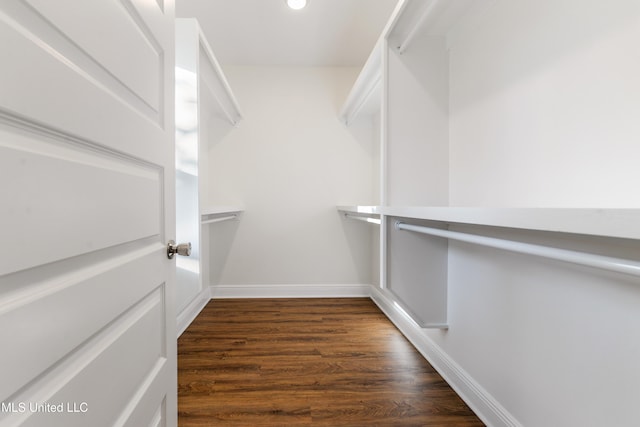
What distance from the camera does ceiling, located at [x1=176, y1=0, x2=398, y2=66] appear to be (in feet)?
6.74

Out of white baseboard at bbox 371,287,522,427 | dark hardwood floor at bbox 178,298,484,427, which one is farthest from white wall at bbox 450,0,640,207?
dark hardwood floor at bbox 178,298,484,427

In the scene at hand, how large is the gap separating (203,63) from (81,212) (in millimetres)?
1678

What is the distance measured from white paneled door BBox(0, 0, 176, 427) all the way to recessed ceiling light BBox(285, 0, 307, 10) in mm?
1477

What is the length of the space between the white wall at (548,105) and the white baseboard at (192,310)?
1.95 m

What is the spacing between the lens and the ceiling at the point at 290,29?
2.05 metres

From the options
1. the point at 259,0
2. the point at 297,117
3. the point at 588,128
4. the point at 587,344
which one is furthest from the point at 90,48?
the point at 297,117

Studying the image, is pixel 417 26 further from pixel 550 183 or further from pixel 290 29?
A: pixel 290 29

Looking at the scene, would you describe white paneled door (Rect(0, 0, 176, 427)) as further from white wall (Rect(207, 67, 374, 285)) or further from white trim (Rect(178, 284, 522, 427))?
white wall (Rect(207, 67, 374, 285))

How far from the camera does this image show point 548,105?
0.99 meters

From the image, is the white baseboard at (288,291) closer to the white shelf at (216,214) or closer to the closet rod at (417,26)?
the white shelf at (216,214)

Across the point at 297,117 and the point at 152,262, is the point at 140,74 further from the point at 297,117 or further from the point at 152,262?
the point at 297,117

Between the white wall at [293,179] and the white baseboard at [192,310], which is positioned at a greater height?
the white wall at [293,179]

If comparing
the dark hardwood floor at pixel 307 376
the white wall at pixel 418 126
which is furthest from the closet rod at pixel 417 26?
the dark hardwood floor at pixel 307 376

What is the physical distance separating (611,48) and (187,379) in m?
2.09
